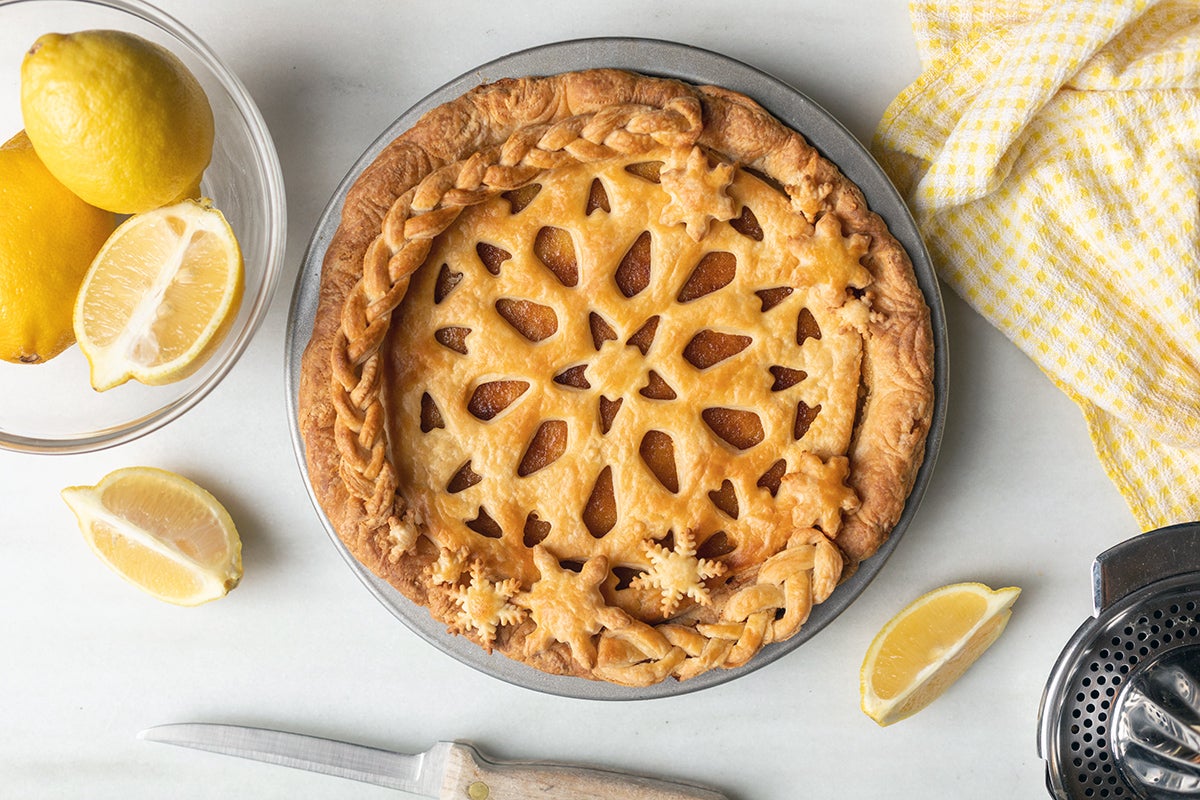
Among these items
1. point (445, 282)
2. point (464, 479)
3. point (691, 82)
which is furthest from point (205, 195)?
point (691, 82)

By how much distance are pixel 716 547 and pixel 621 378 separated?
357 millimetres

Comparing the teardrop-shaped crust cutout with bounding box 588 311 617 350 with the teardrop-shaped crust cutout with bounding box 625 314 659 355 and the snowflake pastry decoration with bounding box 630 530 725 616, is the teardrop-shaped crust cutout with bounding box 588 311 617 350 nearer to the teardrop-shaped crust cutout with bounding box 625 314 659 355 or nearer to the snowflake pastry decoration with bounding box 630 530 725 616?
the teardrop-shaped crust cutout with bounding box 625 314 659 355

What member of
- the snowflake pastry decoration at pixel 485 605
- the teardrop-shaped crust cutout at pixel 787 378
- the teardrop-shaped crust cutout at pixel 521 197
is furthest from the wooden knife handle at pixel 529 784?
the teardrop-shaped crust cutout at pixel 521 197

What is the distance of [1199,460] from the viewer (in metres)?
1.83

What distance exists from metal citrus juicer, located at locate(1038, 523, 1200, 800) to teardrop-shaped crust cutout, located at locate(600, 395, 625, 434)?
3.04 feet

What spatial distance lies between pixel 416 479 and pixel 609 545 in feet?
1.20

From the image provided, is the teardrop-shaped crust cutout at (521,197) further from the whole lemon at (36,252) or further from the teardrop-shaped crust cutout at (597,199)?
the whole lemon at (36,252)

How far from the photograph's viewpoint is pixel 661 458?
1715 millimetres

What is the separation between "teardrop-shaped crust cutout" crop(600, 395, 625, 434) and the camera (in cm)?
170

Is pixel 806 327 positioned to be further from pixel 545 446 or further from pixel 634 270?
pixel 545 446

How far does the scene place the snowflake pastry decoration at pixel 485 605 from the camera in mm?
1610

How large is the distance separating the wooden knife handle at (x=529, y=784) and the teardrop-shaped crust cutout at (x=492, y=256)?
3.15ft

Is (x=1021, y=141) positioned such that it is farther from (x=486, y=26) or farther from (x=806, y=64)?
(x=486, y=26)

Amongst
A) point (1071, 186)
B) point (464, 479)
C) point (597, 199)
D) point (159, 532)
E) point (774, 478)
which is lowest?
point (159, 532)
